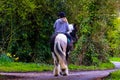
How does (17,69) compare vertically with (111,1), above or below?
below

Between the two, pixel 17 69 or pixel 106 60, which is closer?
pixel 17 69

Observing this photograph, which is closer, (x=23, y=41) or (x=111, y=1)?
(x=23, y=41)

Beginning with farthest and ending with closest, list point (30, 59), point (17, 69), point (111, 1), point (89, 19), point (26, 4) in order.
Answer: point (89, 19)
point (111, 1)
point (30, 59)
point (17, 69)
point (26, 4)

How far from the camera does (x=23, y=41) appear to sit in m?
27.0

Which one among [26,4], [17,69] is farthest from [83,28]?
[26,4]

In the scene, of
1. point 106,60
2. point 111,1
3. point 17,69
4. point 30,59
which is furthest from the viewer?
point 106,60

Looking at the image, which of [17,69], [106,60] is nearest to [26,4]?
[17,69]

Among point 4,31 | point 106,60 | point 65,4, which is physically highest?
point 65,4

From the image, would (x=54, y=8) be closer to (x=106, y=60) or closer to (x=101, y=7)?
(x=101, y=7)

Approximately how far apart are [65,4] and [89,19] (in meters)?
5.93

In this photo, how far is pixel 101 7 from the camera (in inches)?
1184

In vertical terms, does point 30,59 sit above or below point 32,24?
below

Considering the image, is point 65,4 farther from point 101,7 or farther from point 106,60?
point 106,60

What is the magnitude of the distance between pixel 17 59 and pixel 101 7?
790 centimetres
